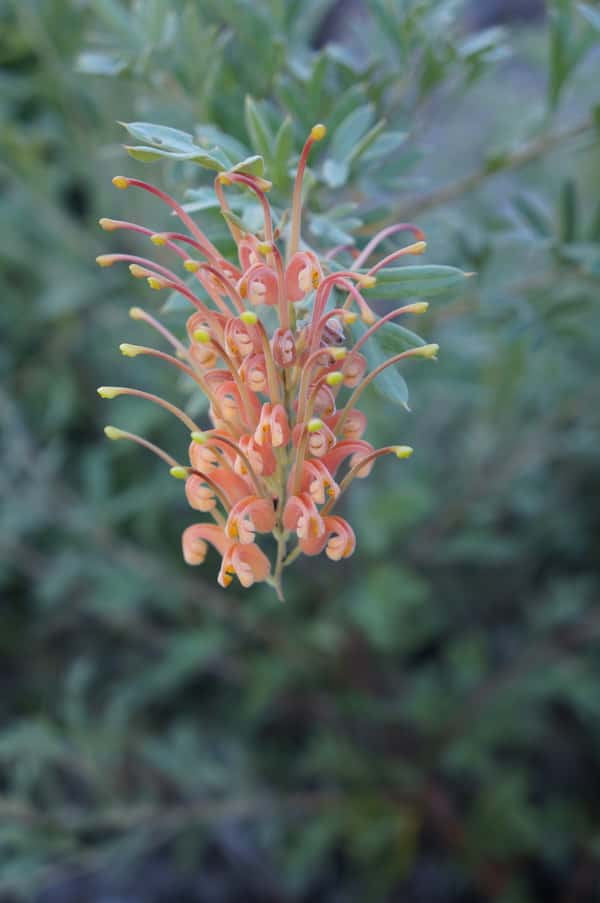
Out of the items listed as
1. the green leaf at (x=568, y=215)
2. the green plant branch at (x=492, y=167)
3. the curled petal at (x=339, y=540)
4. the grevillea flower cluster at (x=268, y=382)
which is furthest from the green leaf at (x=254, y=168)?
the green leaf at (x=568, y=215)

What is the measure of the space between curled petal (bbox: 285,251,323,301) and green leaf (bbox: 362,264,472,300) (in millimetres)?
57

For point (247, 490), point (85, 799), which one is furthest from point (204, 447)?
point (85, 799)

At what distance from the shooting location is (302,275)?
0.46 metres

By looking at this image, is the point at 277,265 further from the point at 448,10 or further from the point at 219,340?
the point at 448,10

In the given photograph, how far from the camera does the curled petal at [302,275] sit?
0.46 m

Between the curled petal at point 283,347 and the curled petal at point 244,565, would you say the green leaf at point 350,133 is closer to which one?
the curled petal at point 283,347

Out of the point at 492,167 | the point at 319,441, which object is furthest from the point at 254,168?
the point at 492,167

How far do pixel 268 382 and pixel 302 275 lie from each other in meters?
0.06

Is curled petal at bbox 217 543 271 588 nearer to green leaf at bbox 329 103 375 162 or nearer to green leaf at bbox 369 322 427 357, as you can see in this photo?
green leaf at bbox 369 322 427 357

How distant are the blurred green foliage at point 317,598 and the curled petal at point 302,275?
0.36 m

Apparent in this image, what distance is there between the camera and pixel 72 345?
141 cm

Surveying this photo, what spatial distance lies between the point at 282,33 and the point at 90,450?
826 mm

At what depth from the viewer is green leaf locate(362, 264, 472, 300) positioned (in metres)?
0.49

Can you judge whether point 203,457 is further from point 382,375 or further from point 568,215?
point 568,215
